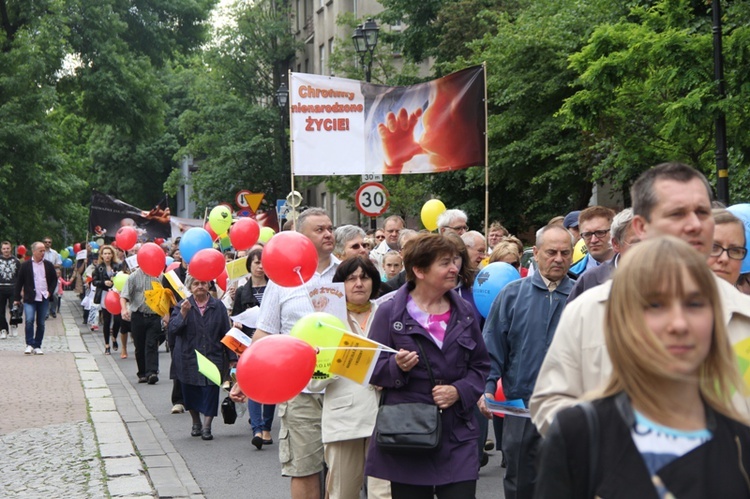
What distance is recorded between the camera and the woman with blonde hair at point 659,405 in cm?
240

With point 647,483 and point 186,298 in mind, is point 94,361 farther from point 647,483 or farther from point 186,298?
point 647,483

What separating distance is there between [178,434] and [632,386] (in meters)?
10.0

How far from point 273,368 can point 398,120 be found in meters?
11.0

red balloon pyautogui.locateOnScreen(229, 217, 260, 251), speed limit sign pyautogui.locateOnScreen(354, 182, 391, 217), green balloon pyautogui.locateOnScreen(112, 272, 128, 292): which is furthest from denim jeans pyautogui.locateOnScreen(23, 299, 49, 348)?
red balloon pyautogui.locateOnScreen(229, 217, 260, 251)

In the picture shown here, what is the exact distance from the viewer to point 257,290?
1162 centimetres

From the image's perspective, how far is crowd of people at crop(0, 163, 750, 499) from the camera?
245cm

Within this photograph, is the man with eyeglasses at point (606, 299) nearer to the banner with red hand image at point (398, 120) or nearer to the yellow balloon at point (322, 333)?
the yellow balloon at point (322, 333)

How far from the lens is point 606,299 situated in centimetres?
303

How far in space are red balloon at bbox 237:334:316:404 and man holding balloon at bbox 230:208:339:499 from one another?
5.61 ft

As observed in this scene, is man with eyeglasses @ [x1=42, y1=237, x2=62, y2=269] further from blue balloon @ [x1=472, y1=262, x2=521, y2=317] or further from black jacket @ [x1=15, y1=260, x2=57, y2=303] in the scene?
blue balloon @ [x1=472, y1=262, x2=521, y2=317]

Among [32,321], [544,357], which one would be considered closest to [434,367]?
[544,357]

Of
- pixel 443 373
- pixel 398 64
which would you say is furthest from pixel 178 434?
pixel 398 64

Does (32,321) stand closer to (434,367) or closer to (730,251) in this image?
(434,367)

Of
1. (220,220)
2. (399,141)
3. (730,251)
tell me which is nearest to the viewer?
(730,251)
